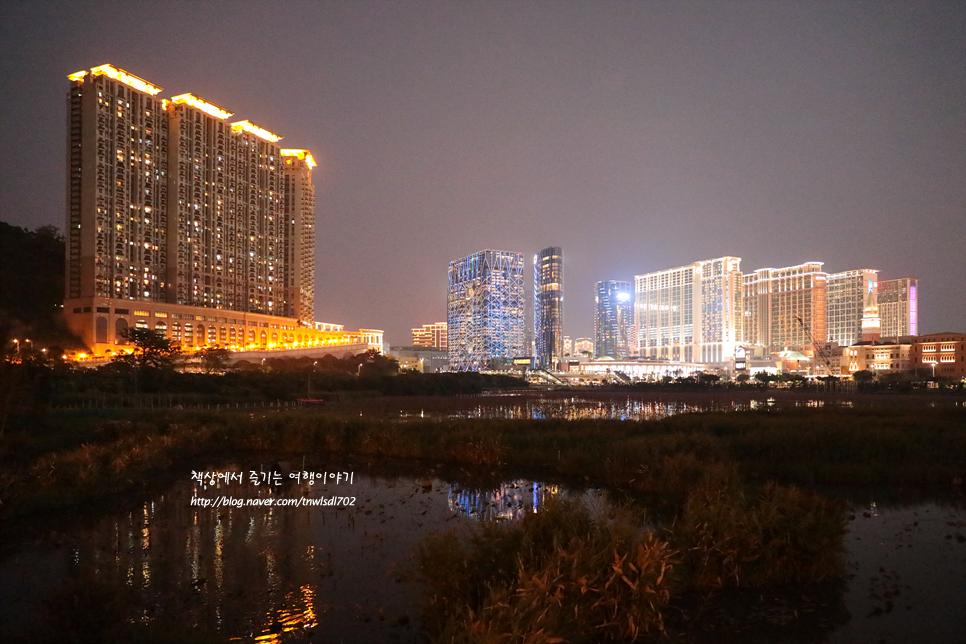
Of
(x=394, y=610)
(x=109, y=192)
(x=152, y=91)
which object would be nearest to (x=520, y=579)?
(x=394, y=610)

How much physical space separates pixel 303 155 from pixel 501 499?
16138cm

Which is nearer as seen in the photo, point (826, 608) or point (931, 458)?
point (826, 608)

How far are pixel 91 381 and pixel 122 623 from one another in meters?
49.1

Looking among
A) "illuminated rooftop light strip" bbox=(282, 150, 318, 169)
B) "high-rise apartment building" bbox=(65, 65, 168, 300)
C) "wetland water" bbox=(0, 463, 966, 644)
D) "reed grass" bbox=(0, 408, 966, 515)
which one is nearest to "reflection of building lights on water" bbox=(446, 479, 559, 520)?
"wetland water" bbox=(0, 463, 966, 644)

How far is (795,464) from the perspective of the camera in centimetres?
2134

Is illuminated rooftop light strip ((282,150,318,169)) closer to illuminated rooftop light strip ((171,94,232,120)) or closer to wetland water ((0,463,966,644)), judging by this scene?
illuminated rooftop light strip ((171,94,232,120))

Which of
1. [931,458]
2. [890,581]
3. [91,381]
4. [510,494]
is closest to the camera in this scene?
[890,581]

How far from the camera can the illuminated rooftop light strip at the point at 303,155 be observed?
523 ft

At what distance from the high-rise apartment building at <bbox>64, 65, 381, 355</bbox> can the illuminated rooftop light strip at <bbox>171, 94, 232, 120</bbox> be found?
0.25 m

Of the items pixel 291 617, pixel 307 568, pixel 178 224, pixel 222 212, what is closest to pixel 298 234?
pixel 222 212

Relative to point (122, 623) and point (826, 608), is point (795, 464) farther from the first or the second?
point (122, 623)

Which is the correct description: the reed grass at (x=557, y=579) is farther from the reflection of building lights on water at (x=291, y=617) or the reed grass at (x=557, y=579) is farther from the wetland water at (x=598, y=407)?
the wetland water at (x=598, y=407)

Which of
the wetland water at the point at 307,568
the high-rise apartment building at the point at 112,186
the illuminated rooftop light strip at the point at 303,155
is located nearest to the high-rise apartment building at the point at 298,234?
the illuminated rooftop light strip at the point at 303,155

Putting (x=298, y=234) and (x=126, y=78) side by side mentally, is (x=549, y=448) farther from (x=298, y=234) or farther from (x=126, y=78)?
(x=298, y=234)
